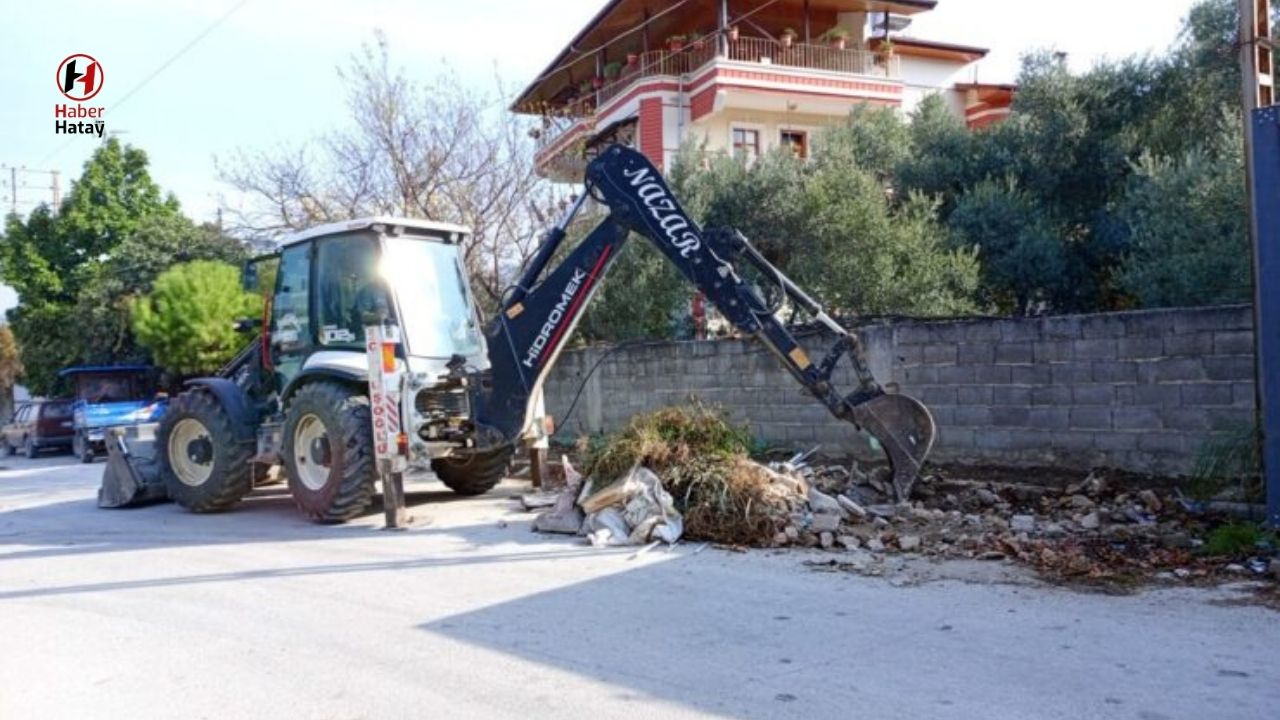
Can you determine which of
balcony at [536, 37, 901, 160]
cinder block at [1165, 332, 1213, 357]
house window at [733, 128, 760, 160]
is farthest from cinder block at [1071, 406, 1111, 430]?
house window at [733, 128, 760, 160]

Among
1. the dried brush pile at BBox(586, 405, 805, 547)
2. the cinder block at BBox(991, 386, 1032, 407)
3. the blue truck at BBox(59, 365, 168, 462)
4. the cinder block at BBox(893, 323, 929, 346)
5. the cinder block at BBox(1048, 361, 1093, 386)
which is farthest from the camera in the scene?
the blue truck at BBox(59, 365, 168, 462)

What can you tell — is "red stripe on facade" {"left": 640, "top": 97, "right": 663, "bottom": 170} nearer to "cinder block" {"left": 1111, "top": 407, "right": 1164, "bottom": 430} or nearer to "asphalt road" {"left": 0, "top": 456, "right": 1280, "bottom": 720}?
"cinder block" {"left": 1111, "top": 407, "right": 1164, "bottom": 430}

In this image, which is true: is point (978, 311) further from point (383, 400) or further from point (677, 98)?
point (677, 98)

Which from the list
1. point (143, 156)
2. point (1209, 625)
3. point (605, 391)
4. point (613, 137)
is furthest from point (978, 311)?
point (143, 156)

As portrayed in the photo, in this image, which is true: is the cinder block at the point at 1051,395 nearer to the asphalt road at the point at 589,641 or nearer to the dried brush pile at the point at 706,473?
the dried brush pile at the point at 706,473

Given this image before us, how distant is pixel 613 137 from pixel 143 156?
17.0 m

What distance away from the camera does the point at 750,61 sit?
25.1 metres

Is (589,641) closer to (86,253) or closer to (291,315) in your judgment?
(291,315)

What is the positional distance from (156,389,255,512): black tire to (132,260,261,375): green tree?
14.6 metres

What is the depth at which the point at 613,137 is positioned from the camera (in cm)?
2566

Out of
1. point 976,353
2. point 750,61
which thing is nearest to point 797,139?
point 750,61

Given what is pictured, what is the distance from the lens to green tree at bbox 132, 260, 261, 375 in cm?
2492

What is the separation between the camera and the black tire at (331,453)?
9.24 meters

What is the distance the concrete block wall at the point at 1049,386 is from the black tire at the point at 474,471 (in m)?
3.60
